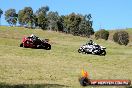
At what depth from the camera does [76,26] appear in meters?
166

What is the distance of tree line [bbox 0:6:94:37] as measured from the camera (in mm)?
166000

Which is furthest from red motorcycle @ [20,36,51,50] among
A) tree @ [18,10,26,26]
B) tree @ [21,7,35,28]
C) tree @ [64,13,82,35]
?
tree @ [18,10,26,26]

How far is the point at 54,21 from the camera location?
602 ft

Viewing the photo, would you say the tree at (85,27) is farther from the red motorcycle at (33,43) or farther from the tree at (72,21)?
the red motorcycle at (33,43)

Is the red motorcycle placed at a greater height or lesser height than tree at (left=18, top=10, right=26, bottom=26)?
lesser

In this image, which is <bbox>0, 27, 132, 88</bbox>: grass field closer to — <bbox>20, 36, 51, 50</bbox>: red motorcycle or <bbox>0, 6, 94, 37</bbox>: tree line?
<bbox>20, 36, 51, 50</bbox>: red motorcycle

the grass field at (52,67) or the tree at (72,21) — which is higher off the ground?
the tree at (72,21)

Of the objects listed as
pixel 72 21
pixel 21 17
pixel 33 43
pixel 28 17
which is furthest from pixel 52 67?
pixel 21 17

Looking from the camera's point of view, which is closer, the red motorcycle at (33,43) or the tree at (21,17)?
the red motorcycle at (33,43)

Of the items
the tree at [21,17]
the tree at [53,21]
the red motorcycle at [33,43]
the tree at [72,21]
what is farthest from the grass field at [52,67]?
the tree at [53,21]

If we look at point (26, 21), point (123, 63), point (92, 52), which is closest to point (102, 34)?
point (26, 21)

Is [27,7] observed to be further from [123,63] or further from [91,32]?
[123,63]

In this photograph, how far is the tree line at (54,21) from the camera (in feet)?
545

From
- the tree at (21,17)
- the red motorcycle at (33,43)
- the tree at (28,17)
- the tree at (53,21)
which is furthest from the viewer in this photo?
the tree at (53,21)
